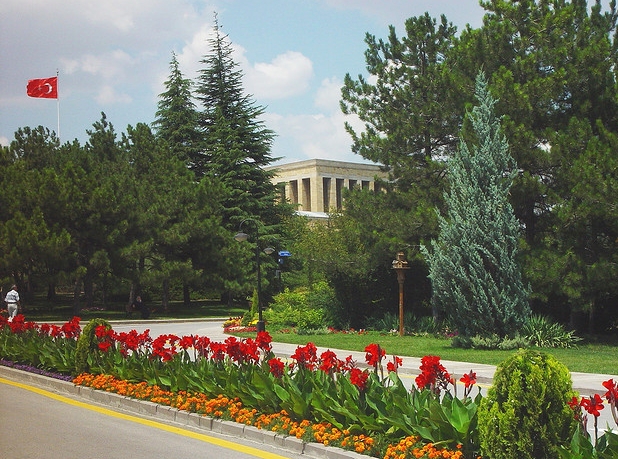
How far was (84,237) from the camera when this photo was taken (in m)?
42.8

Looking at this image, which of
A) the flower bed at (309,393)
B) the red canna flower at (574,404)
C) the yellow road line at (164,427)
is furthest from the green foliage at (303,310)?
the red canna flower at (574,404)

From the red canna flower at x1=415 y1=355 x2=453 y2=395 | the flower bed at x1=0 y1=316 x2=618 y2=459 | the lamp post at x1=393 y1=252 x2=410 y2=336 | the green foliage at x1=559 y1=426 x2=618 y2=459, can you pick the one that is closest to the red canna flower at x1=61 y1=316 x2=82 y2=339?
the flower bed at x1=0 y1=316 x2=618 y2=459

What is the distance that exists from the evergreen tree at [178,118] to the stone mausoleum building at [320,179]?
27.8 metres

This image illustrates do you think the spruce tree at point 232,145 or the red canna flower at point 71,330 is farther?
the spruce tree at point 232,145

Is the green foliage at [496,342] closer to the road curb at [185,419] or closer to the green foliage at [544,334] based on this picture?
Result: the green foliage at [544,334]

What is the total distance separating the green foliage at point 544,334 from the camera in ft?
79.0

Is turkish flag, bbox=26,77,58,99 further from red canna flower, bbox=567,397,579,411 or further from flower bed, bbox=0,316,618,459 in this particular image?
red canna flower, bbox=567,397,579,411

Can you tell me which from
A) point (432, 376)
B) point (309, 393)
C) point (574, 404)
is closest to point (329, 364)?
point (309, 393)

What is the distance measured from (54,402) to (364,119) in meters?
23.9

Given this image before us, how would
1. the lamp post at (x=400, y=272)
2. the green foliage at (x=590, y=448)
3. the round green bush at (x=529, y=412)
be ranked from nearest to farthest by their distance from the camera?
the green foliage at (x=590, y=448) < the round green bush at (x=529, y=412) < the lamp post at (x=400, y=272)

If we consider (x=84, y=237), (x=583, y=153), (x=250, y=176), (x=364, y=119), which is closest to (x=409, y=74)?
(x=364, y=119)

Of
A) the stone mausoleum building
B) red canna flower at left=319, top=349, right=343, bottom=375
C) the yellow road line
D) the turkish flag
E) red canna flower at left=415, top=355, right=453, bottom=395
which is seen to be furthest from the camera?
the stone mausoleum building

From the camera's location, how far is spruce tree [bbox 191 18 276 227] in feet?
195

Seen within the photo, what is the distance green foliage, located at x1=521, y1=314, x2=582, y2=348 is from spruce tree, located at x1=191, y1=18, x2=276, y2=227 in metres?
35.9
